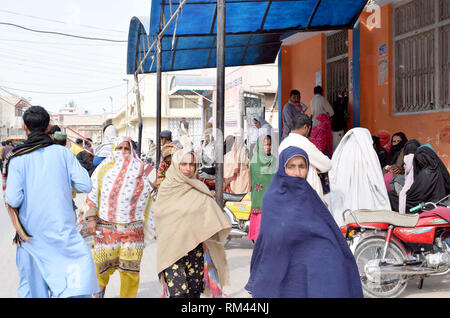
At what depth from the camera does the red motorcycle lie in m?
4.79

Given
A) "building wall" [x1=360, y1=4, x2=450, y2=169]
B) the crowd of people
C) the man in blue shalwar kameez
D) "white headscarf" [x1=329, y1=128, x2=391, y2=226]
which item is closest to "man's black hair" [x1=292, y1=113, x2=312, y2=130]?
the crowd of people

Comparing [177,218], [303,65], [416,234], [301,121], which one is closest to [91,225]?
[177,218]

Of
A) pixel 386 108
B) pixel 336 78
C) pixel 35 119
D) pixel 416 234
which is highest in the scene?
pixel 336 78

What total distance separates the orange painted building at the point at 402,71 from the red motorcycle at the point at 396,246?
3007mm

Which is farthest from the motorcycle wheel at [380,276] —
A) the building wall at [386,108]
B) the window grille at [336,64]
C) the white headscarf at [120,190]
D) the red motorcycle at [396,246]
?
the window grille at [336,64]

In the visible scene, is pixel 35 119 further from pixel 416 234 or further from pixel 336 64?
pixel 336 64

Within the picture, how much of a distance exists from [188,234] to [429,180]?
2937 millimetres

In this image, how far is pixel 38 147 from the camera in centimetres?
340

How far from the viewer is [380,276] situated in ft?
15.9

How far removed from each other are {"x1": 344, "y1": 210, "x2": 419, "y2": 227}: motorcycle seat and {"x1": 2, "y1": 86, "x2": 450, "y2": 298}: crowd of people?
0.49 meters

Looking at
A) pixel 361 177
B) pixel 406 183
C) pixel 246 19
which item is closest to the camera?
pixel 361 177

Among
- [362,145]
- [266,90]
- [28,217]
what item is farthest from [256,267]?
[266,90]

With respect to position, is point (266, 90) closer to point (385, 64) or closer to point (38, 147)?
point (385, 64)

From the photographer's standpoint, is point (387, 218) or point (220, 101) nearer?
point (387, 218)
